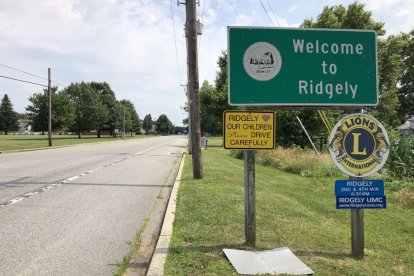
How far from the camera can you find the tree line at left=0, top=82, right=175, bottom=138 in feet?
214

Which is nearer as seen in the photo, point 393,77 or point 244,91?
point 244,91

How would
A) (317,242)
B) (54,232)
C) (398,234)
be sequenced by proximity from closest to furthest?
(317,242), (54,232), (398,234)

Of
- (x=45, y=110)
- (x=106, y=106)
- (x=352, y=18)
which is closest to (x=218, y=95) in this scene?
(x=352, y=18)

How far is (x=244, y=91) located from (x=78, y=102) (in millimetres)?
82263

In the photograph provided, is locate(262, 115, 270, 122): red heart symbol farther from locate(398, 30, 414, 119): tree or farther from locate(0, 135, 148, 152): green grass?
locate(398, 30, 414, 119): tree

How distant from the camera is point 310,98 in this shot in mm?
5484

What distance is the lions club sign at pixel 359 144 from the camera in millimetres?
5273

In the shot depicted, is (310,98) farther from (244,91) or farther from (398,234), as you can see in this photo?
(398,234)

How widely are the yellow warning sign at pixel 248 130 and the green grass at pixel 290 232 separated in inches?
52.6

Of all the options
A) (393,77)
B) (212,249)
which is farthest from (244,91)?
(393,77)

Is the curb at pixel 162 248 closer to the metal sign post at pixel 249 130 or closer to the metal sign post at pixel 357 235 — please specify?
the metal sign post at pixel 249 130

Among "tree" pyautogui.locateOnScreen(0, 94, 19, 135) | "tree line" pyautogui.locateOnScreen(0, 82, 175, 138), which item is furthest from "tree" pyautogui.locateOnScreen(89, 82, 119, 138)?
"tree" pyautogui.locateOnScreen(0, 94, 19, 135)

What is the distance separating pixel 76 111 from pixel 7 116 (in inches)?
2296

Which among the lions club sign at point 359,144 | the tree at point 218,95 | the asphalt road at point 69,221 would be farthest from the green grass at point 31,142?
the lions club sign at point 359,144
